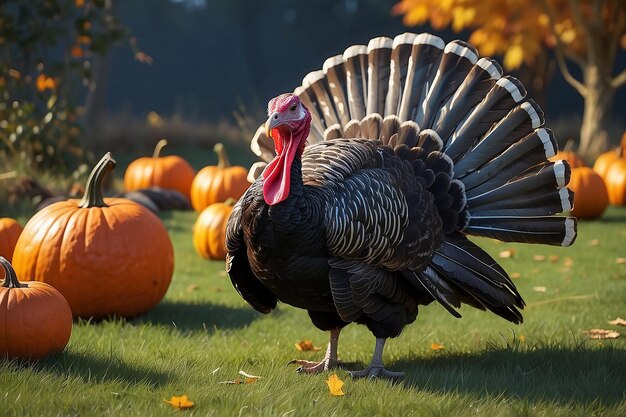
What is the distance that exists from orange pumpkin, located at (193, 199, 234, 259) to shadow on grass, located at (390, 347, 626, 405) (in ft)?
10.9

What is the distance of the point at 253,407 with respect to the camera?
4051 mm

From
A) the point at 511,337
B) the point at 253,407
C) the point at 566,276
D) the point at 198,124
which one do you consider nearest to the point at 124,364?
the point at 253,407

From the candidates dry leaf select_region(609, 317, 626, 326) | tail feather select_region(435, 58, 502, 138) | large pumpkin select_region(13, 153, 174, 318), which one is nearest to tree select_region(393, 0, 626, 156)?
dry leaf select_region(609, 317, 626, 326)

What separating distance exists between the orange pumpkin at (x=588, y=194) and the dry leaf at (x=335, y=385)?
6.70 meters

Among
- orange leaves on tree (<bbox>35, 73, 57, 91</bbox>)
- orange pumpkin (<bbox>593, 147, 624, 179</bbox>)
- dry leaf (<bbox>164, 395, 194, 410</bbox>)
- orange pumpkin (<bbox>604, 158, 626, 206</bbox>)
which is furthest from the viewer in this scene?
orange pumpkin (<bbox>593, 147, 624, 179</bbox>)

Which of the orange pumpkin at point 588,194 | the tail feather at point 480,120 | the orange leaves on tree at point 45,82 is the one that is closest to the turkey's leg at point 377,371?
the tail feather at point 480,120

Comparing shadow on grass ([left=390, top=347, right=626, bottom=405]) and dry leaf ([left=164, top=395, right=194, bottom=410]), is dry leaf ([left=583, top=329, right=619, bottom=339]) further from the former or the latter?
dry leaf ([left=164, top=395, right=194, bottom=410])

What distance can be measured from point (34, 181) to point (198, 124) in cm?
1027

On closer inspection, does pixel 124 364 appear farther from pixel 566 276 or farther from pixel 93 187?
pixel 566 276

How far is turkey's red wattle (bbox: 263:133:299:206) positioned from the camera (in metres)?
4.39

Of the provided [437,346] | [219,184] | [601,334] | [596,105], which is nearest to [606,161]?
[596,105]

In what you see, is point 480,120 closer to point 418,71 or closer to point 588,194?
point 418,71

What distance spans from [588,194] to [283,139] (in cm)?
681

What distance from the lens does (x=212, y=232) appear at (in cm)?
823
